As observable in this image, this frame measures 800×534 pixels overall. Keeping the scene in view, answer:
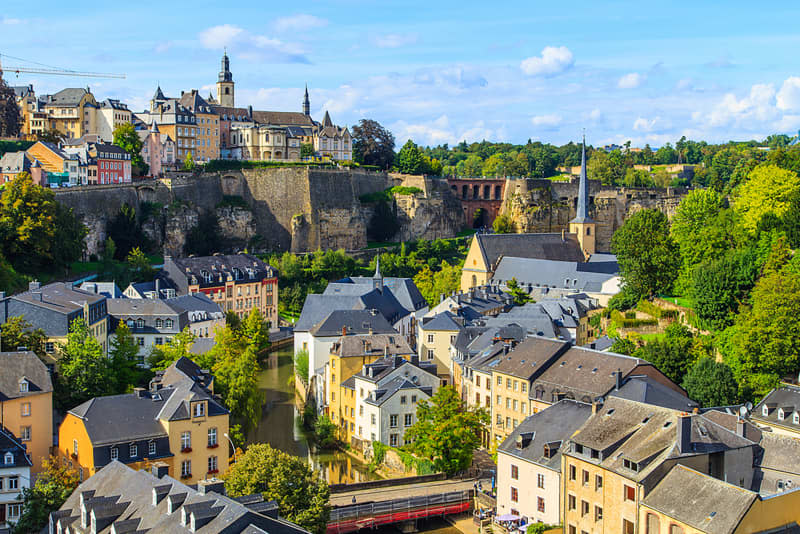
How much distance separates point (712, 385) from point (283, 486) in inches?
715

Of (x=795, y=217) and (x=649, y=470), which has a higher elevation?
(x=795, y=217)

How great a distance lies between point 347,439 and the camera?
39.2m

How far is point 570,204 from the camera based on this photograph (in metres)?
97.5

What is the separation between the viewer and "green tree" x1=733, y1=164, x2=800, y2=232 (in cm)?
4916

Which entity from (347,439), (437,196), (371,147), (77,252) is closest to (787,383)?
(347,439)

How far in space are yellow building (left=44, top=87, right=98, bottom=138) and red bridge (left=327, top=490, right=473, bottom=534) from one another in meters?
63.1

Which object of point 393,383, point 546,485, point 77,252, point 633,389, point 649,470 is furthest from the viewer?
point 77,252

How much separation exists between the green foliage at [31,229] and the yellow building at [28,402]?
76.5 feet

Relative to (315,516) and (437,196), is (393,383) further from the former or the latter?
(437,196)

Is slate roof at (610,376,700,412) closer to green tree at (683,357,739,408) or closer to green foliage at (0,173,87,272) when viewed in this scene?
green tree at (683,357,739,408)

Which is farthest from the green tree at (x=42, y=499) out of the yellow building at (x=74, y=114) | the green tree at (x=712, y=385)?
the yellow building at (x=74, y=114)

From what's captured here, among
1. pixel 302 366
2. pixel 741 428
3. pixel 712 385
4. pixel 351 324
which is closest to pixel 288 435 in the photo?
pixel 302 366

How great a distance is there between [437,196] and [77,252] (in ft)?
139

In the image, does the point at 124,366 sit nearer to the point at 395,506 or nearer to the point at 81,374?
the point at 81,374
